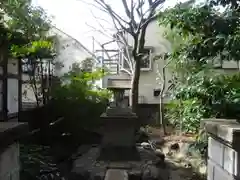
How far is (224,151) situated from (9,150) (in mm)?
1440

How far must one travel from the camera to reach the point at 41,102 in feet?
38.4

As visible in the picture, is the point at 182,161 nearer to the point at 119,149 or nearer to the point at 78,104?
the point at 119,149

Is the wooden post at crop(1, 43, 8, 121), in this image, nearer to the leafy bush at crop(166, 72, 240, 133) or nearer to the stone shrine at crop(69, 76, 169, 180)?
the stone shrine at crop(69, 76, 169, 180)

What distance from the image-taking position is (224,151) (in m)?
2.08

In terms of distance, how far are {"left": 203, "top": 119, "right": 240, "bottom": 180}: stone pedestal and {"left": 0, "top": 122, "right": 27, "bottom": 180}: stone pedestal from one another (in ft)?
4.46

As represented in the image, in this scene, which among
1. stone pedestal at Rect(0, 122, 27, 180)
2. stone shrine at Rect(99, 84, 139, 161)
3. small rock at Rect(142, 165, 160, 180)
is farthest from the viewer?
stone shrine at Rect(99, 84, 139, 161)

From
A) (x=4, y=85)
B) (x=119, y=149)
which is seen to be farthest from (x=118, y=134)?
(x=4, y=85)

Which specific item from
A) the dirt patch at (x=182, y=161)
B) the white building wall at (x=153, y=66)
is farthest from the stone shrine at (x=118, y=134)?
the white building wall at (x=153, y=66)

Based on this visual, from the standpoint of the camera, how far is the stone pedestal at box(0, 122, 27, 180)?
1972 millimetres

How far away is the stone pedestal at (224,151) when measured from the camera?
6.07 feet

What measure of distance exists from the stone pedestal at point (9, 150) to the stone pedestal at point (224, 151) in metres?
1.36

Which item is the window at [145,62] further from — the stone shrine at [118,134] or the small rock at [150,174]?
the small rock at [150,174]

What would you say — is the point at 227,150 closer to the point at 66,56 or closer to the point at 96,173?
the point at 96,173

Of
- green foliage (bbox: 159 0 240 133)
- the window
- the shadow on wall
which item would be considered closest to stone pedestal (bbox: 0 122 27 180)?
green foliage (bbox: 159 0 240 133)
